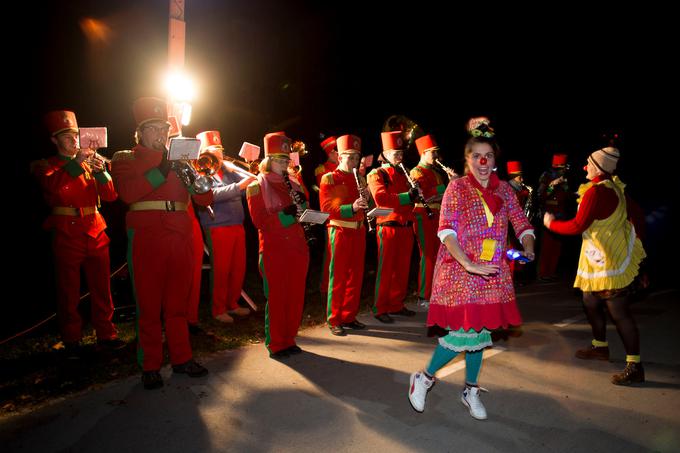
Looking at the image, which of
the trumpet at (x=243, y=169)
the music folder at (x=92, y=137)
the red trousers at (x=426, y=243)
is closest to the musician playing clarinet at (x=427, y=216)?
the red trousers at (x=426, y=243)

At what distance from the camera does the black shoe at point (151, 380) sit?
409 cm

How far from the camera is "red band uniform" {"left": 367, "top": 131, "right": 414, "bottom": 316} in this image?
6289mm

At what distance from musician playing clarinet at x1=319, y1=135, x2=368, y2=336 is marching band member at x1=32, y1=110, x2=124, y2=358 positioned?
2.58 meters

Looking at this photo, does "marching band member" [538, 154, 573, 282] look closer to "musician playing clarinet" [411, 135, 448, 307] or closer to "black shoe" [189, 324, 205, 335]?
"musician playing clarinet" [411, 135, 448, 307]

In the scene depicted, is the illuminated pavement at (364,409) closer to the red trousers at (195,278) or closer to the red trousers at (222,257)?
the red trousers at (195,278)

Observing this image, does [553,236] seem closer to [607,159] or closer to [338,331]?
[607,159]

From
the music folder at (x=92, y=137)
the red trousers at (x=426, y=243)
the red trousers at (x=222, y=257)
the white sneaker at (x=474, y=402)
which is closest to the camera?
the white sneaker at (x=474, y=402)

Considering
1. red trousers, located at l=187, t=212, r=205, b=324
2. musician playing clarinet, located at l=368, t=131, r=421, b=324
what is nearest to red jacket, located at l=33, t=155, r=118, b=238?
red trousers, located at l=187, t=212, r=205, b=324

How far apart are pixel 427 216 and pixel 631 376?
3.64 m

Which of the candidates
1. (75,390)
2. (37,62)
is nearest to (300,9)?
(37,62)

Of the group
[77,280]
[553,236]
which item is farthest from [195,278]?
[553,236]

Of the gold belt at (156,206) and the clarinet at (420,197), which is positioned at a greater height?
the clarinet at (420,197)

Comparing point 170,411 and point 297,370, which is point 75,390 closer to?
point 170,411

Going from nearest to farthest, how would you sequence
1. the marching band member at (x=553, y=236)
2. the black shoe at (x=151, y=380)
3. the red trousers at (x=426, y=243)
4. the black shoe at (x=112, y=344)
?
the black shoe at (x=151, y=380), the black shoe at (x=112, y=344), the red trousers at (x=426, y=243), the marching band member at (x=553, y=236)
